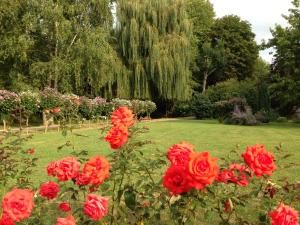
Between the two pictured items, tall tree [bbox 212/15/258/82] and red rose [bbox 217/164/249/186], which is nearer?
red rose [bbox 217/164/249/186]

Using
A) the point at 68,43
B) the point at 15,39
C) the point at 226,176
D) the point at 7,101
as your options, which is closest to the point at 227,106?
the point at 68,43

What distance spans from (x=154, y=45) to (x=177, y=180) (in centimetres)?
2350

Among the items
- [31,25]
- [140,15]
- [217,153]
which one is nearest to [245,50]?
[140,15]

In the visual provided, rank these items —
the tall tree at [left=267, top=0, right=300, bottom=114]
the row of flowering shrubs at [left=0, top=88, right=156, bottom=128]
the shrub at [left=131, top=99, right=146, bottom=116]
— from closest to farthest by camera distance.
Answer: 1. the shrub at [left=131, top=99, right=146, bottom=116]
2. the row of flowering shrubs at [left=0, top=88, right=156, bottom=128]
3. the tall tree at [left=267, top=0, right=300, bottom=114]

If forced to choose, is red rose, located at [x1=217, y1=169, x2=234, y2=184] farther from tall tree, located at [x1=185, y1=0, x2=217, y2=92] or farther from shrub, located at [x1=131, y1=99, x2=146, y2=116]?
tall tree, located at [x1=185, y1=0, x2=217, y2=92]

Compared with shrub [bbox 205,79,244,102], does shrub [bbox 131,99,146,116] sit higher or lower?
lower

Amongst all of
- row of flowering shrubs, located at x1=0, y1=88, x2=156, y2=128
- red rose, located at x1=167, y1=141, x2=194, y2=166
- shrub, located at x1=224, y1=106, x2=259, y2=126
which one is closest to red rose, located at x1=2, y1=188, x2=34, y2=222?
red rose, located at x1=167, y1=141, x2=194, y2=166

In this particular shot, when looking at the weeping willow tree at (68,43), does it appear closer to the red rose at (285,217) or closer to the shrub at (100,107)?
the shrub at (100,107)

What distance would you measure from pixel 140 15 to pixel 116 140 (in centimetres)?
2379

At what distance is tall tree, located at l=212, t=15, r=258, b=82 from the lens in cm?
3722

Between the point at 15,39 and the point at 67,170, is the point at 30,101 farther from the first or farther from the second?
the point at 67,170

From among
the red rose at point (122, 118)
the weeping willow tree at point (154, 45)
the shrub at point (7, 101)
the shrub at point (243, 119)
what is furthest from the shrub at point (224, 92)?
the red rose at point (122, 118)

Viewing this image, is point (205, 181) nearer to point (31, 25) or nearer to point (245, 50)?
point (31, 25)

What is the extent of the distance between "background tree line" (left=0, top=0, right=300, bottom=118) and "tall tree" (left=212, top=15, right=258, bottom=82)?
7232 mm
